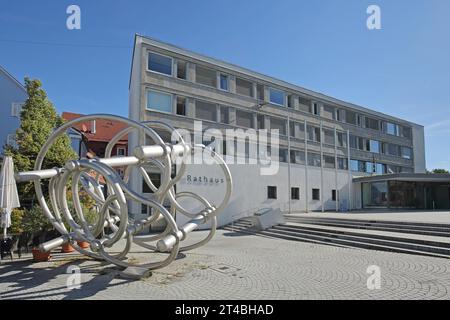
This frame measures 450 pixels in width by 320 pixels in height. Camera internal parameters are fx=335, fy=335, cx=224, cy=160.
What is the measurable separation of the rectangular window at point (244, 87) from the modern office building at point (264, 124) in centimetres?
9

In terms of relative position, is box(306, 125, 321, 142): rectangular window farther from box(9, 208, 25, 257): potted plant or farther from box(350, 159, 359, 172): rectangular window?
box(9, 208, 25, 257): potted plant

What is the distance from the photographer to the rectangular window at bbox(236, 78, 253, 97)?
1151 inches

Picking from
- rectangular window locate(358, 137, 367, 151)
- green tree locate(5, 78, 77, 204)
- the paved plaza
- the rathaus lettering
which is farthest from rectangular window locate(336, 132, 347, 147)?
green tree locate(5, 78, 77, 204)

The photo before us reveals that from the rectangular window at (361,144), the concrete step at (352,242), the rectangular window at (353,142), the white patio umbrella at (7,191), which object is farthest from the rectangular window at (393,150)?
the white patio umbrella at (7,191)

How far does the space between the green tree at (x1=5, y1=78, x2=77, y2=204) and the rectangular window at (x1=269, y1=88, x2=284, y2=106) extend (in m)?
19.4

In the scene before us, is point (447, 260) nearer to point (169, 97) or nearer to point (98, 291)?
point (98, 291)

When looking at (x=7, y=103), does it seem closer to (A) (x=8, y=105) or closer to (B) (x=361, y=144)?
(A) (x=8, y=105)

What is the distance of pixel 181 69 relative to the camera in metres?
26.5

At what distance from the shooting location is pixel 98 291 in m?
7.09

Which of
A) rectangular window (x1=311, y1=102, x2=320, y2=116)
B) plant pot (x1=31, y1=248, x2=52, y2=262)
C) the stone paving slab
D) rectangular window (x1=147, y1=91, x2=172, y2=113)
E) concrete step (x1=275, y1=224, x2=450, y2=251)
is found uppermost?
rectangular window (x1=311, y1=102, x2=320, y2=116)

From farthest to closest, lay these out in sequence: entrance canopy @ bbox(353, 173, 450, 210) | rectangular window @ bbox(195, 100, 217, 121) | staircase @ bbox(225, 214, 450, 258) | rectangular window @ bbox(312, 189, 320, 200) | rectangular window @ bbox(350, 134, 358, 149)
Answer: rectangular window @ bbox(350, 134, 358, 149), entrance canopy @ bbox(353, 173, 450, 210), rectangular window @ bbox(312, 189, 320, 200), rectangular window @ bbox(195, 100, 217, 121), staircase @ bbox(225, 214, 450, 258)

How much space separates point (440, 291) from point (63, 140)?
1633cm

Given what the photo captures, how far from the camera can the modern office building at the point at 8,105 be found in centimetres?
2597

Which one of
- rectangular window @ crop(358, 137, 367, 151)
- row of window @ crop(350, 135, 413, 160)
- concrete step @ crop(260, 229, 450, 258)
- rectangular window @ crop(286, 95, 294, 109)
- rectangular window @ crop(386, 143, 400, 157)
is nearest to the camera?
concrete step @ crop(260, 229, 450, 258)
